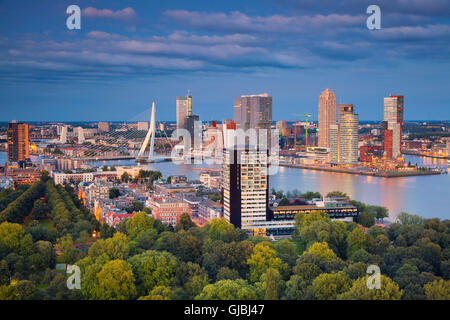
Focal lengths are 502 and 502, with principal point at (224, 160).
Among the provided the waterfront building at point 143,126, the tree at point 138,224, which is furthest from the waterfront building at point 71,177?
the waterfront building at point 143,126

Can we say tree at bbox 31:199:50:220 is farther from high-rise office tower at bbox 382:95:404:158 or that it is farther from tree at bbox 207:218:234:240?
high-rise office tower at bbox 382:95:404:158

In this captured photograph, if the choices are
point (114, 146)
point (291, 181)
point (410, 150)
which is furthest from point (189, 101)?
point (291, 181)

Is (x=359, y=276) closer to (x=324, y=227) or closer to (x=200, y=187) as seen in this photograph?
(x=324, y=227)

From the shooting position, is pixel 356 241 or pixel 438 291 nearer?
pixel 438 291

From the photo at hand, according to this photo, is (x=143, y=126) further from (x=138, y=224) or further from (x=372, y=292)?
(x=372, y=292)

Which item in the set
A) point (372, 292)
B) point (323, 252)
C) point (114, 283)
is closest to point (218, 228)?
point (323, 252)

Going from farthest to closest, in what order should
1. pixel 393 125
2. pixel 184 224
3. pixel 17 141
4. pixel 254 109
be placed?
pixel 254 109 < pixel 393 125 < pixel 17 141 < pixel 184 224
